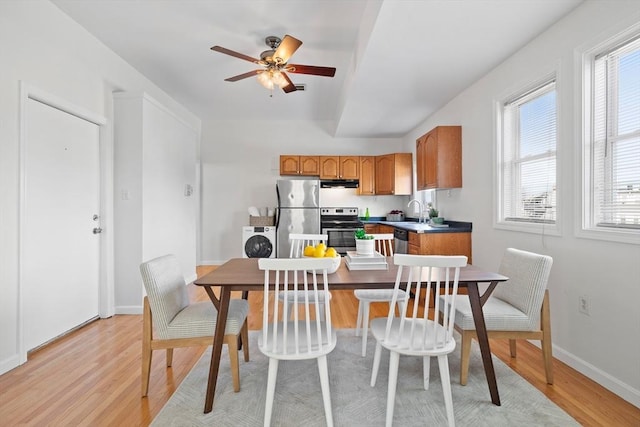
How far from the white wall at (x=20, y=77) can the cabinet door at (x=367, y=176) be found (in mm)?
3937

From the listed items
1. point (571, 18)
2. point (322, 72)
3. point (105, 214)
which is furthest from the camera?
point (105, 214)

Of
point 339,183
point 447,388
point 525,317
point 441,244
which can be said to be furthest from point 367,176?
point 447,388

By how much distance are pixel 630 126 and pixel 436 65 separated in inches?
61.2

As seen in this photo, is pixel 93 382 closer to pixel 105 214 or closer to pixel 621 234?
pixel 105 214

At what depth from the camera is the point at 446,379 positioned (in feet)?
4.90

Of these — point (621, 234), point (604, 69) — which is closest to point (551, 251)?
point (621, 234)

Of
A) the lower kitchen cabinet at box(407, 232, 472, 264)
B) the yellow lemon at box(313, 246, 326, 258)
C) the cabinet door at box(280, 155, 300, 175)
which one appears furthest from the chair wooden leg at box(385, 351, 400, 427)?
the cabinet door at box(280, 155, 300, 175)

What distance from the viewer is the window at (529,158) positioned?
8.00ft

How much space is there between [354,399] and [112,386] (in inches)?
58.7

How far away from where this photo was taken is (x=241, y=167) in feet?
19.1

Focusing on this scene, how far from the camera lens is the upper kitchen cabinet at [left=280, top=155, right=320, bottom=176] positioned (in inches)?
219

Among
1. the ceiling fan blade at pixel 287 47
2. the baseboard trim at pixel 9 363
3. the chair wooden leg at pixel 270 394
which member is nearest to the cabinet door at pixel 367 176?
the ceiling fan blade at pixel 287 47

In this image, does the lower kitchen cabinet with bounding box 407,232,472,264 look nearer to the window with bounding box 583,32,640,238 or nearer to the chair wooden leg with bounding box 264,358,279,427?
the window with bounding box 583,32,640,238

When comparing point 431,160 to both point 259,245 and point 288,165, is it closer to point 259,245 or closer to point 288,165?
point 288,165
